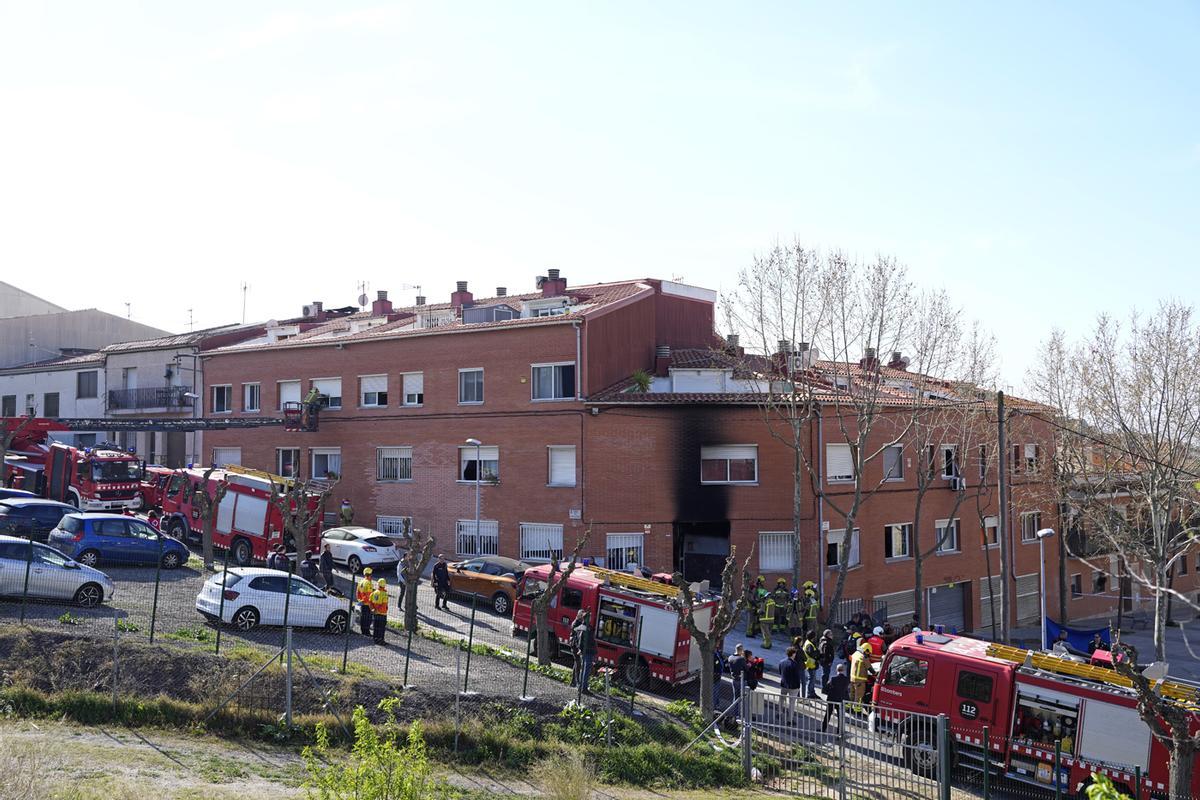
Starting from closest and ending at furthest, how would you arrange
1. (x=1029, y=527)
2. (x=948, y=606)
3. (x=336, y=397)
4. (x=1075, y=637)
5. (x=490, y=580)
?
(x=490, y=580) → (x=1075, y=637) → (x=948, y=606) → (x=336, y=397) → (x=1029, y=527)

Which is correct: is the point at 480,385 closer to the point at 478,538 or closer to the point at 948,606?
the point at 478,538

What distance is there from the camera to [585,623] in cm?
1977

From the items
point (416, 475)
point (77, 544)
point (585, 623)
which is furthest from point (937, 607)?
point (77, 544)

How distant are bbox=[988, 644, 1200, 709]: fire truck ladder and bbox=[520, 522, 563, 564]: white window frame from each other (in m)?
18.0

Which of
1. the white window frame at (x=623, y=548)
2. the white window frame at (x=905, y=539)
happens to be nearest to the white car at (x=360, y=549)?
the white window frame at (x=623, y=548)

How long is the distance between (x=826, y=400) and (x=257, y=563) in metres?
19.2

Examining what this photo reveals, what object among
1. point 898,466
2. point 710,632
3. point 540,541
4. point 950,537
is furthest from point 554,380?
point 950,537

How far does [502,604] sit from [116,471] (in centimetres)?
1673

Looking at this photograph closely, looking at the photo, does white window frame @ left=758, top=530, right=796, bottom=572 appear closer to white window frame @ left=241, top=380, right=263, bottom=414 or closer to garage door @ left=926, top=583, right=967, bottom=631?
garage door @ left=926, top=583, right=967, bottom=631

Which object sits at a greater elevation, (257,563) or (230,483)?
(230,483)

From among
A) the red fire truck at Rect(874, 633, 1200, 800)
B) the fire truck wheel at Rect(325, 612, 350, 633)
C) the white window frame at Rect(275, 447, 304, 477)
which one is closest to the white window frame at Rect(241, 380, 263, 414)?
the white window frame at Rect(275, 447, 304, 477)

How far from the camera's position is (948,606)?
131 ft

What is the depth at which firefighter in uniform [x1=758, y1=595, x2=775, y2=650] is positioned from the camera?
2681 centimetres

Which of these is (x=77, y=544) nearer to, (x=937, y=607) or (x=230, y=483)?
(x=230, y=483)
